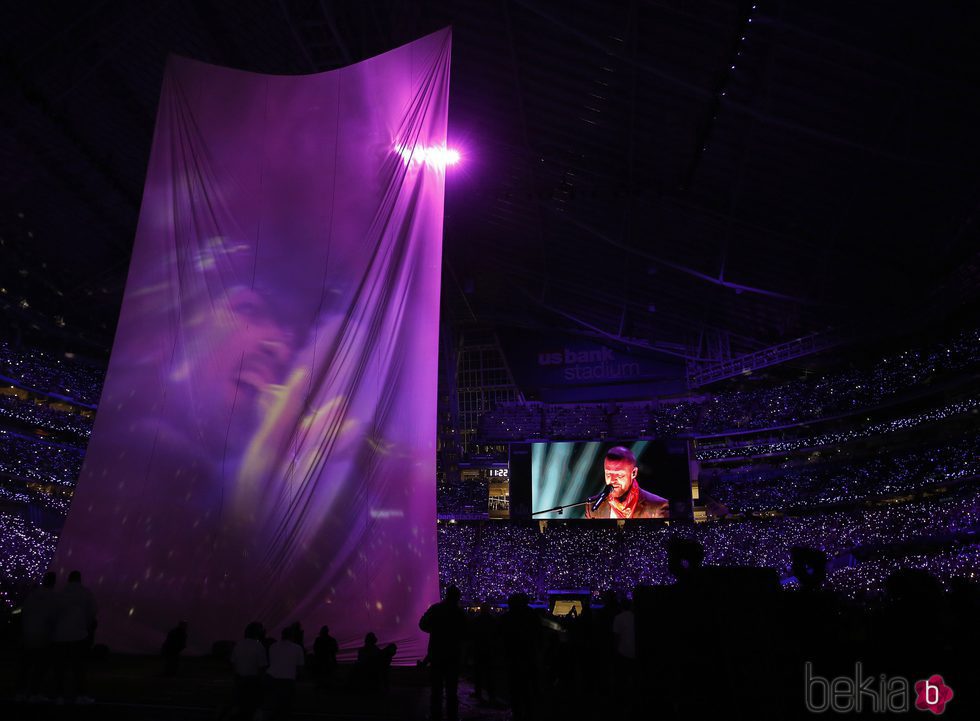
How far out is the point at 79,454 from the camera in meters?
29.6

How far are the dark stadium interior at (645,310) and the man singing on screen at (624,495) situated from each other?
1947 millimetres

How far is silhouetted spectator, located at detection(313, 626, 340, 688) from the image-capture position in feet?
25.6

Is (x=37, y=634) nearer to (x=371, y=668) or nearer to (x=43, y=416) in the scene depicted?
(x=371, y=668)

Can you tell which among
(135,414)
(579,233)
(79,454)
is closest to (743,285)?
(579,233)

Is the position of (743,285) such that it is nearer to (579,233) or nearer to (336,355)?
(579,233)

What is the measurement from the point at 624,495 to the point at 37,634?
23689mm

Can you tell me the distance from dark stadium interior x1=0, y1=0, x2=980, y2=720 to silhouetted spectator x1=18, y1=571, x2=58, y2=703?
0.50ft

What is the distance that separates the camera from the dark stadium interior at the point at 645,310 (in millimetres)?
6133

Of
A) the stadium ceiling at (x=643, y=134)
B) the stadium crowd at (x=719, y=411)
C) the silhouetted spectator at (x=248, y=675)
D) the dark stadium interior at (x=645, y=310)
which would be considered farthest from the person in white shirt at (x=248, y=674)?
the stadium crowd at (x=719, y=411)

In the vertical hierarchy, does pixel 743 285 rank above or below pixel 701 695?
above

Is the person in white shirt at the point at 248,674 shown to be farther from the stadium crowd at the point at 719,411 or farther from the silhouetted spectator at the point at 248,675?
the stadium crowd at the point at 719,411

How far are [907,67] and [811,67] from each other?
1.68 meters

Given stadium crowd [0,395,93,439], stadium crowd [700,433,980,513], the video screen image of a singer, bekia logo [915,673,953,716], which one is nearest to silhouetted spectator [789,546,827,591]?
bekia logo [915,673,953,716]

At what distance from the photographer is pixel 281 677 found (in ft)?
16.3
